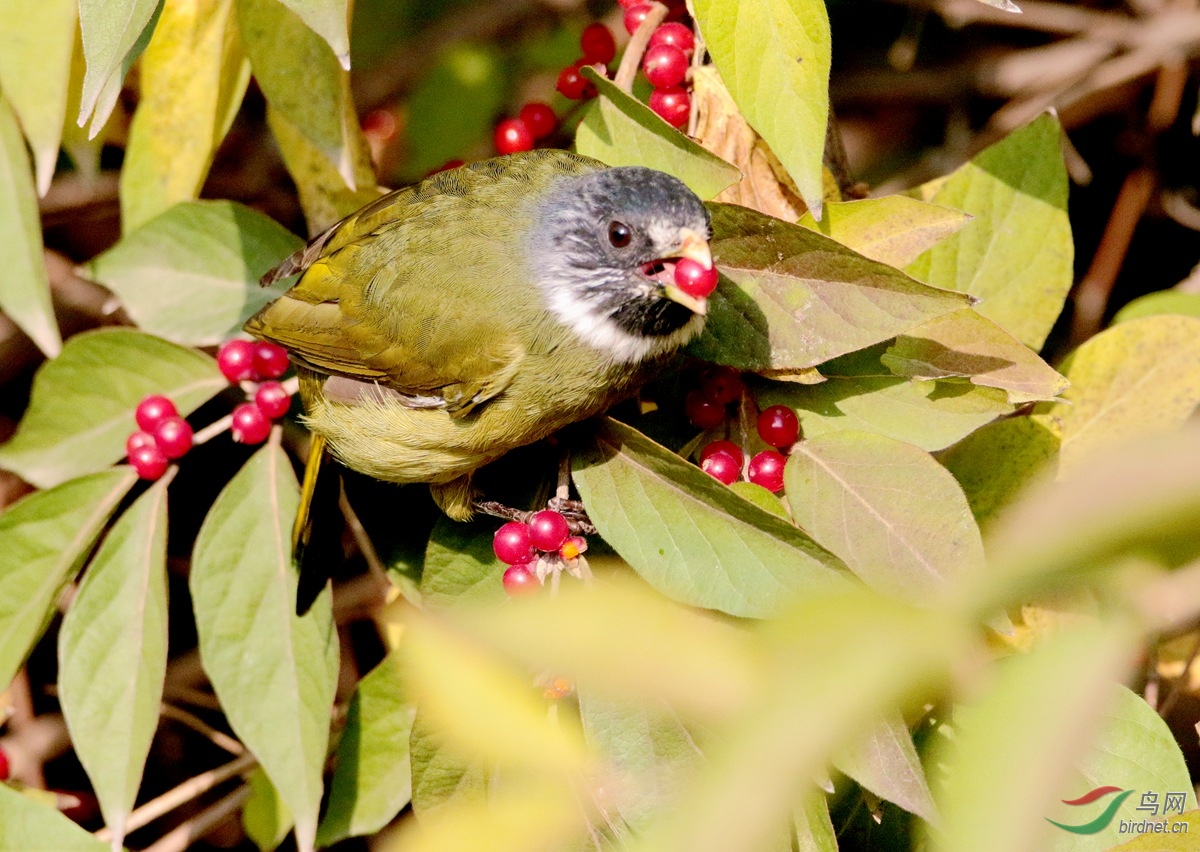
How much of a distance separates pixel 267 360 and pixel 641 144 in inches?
39.5

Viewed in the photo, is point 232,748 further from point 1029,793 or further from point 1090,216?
point 1090,216

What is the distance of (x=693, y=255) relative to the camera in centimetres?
184

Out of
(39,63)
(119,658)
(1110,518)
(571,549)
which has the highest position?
(1110,518)

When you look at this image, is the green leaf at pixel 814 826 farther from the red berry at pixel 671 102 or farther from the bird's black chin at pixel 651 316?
the red berry at pixel 671 102

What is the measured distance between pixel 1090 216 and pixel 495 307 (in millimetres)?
2549

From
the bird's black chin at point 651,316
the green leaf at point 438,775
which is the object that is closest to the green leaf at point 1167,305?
the bird's black chin at point 651,316

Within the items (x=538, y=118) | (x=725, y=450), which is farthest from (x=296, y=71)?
(x=725, y=450)

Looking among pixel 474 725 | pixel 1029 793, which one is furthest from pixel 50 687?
pixel 1029 793

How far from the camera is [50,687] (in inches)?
126

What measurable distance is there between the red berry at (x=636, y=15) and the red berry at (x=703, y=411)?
0.79 meters

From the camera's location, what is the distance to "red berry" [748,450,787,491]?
1.96m

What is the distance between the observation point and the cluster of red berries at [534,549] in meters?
1.93

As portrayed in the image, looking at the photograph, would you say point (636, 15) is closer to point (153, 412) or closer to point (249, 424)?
point (249, 424)

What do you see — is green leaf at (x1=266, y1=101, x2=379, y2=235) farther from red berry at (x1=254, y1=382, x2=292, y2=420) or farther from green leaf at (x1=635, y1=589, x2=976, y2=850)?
green leaf at (x1=635, y1=589, x2=976, y2=850)
